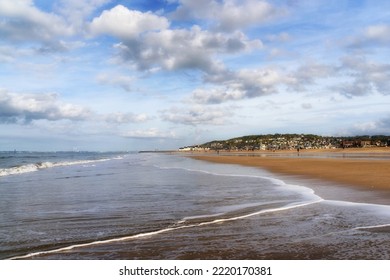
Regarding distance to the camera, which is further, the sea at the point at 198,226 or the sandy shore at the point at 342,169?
the sandy shore at the point at 342,169

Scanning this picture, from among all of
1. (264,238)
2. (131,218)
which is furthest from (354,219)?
(131,218)

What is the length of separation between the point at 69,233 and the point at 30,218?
2.84m

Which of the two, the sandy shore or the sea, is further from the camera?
the sandy shore

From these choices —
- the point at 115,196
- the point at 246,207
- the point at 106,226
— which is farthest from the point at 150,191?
the point at 106,226

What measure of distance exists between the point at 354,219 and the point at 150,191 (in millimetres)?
10225

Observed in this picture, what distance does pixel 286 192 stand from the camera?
17.7m

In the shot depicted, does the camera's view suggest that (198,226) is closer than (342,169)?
Yes

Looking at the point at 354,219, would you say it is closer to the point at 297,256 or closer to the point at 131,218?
the point at 297,256
